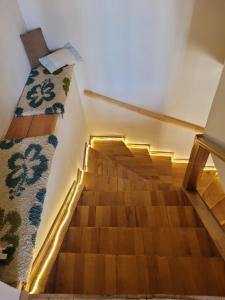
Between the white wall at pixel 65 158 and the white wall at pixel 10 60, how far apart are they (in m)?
0.38

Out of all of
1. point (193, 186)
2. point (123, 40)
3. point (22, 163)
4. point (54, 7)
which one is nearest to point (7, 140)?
point (22, 163)

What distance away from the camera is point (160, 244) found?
1.80m

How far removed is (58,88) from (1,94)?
0.51m

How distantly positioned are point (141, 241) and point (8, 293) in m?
0.96

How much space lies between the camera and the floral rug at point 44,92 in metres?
2.09

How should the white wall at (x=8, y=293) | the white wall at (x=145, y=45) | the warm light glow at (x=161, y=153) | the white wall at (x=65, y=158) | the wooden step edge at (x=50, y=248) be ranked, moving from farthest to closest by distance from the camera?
the warm light glow at (x=161, y=153)
the white wall at (x=145, y=45)
the white wall at (x=65, y=158)
the wooden step edge at (x=50, y=248)
the white wall at (x=8, y=293)

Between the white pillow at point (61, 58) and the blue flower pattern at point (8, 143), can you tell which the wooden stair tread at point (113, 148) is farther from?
the blue flower pattern at point (8, 143)

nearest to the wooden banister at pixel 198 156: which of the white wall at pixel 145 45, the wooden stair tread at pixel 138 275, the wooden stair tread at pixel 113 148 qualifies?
the wooden stair tread at pixel 138 275

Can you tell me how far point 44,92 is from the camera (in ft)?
7.30

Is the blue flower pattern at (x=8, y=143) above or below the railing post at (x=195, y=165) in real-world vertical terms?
above

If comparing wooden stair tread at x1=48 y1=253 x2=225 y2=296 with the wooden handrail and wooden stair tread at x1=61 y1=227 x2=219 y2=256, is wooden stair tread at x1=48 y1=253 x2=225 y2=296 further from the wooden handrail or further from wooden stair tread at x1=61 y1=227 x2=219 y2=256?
the wooden handrail

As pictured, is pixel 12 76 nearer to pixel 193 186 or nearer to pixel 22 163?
pixel 22 163

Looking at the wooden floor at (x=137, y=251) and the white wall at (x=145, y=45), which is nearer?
the wooden floor at (x=137, y=251)

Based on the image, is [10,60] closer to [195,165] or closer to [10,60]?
[10,60]
